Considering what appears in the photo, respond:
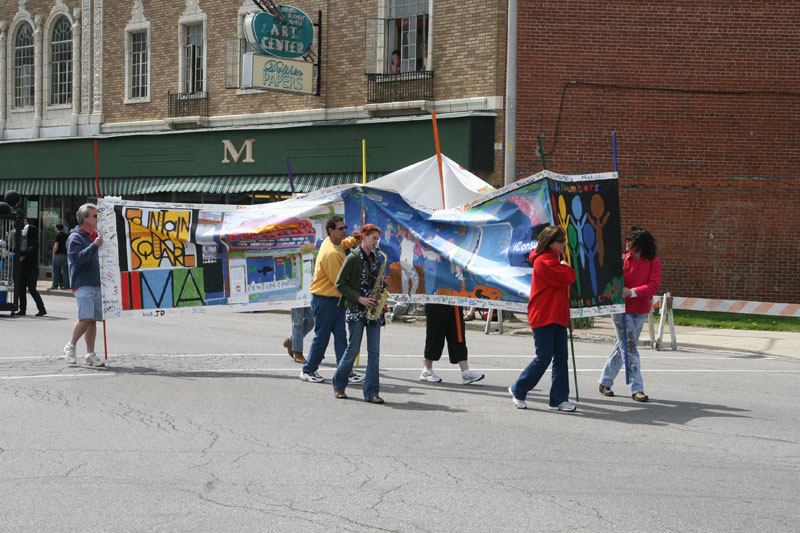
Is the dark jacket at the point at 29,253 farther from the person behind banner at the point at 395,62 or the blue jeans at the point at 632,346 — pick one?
the blue jeans at the point at 632,346

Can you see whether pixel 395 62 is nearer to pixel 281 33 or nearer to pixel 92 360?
pixel 281 33

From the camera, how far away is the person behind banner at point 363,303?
9484mm

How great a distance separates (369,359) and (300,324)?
107 inches

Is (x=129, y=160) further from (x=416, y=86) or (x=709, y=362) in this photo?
(x=709, y=362)

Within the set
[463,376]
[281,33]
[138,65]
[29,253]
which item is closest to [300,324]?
[463,376]

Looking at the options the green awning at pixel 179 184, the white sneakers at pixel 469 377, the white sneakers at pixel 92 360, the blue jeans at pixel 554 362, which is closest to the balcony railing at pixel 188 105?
the green awning at pixel 179 184

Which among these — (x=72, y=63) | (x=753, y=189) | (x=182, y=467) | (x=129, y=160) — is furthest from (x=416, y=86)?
(x=182, y=467)

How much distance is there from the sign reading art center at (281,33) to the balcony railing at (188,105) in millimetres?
4050

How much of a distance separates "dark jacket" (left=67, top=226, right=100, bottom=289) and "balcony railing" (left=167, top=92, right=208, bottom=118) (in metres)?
16.0

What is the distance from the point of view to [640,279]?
32.5 ft

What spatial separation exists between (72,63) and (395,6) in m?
12.4

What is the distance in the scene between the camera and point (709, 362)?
13453 mm

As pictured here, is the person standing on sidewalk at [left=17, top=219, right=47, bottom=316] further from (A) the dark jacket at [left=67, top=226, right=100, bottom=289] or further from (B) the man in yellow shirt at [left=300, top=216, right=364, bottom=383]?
(B) the man in yellow shirt at [left=300, top=216, right=364, bottom=383]

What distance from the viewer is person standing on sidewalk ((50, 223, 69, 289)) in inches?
1014
